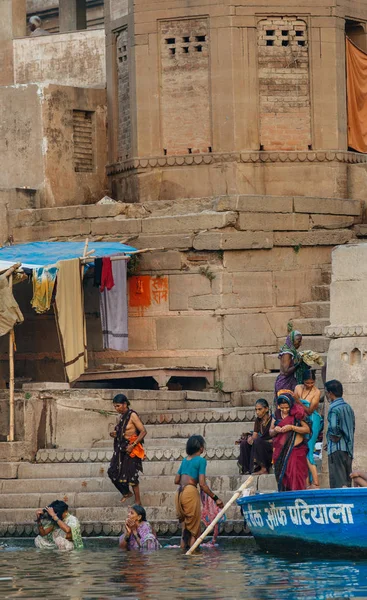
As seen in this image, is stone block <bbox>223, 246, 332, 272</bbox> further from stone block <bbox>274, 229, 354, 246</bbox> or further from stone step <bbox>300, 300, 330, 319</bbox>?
stone step <bbox>300, 300, 330, 319</bbox>

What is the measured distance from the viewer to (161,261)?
20.4 m

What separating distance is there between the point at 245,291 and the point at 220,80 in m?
2.80

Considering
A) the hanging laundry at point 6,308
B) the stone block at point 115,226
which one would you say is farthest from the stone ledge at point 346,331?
the stone block at point 115,226

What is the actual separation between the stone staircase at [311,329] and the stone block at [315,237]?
37 centimetres

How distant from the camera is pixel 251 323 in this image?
20172 mm

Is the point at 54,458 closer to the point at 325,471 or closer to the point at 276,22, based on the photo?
the point at 325,471

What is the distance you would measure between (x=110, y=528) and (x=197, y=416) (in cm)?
257

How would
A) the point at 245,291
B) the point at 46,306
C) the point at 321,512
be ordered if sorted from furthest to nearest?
the point at 245,291
the point at 46,306
the point at 321,512

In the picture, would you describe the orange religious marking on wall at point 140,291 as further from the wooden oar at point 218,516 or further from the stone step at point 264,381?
the wooden oar at point 218,516

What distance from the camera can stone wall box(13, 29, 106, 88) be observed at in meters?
23.2

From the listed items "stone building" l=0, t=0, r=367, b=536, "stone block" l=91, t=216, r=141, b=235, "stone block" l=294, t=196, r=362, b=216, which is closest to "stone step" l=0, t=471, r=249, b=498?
"stone building" l=0, t=0, r=367, b=536

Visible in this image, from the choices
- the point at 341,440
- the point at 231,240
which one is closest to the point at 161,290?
the point at 231,240

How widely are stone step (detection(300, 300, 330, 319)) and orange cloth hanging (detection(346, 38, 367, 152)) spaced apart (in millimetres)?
2592

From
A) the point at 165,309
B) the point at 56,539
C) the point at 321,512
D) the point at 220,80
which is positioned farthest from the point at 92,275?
the point at 321,512
